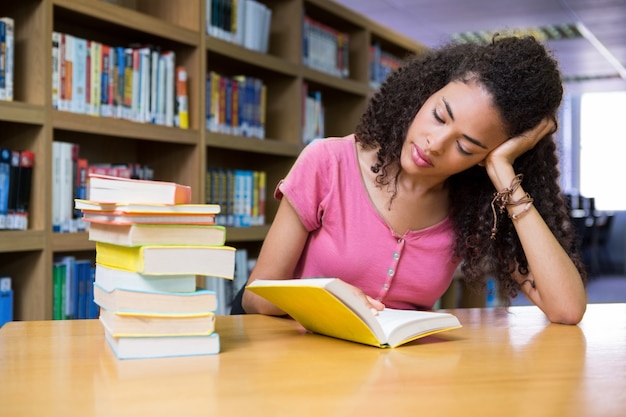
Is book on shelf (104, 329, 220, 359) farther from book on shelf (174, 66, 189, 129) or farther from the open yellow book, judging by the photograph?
book on shelf (174, 66, 189, 129)

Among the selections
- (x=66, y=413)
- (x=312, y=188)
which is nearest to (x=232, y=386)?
(x=66, y=413)

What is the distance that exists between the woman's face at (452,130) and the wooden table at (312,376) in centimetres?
34

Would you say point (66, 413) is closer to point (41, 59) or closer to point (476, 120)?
point (476, 120)

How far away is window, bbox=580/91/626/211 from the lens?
10.4 m

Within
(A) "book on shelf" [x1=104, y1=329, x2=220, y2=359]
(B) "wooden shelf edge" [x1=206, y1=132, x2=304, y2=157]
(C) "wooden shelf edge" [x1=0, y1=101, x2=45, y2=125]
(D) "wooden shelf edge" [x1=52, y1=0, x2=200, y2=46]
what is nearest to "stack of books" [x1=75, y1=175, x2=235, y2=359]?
(A) "book on shelf" [x1=104, y1=329, x2=220, y2=359]

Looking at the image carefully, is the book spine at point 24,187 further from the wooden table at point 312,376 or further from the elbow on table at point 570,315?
the elbow on table at point 570,315

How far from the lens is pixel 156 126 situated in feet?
8.39

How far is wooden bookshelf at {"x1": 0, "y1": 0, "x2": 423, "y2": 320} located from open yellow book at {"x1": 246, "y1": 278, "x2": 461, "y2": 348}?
129 cm

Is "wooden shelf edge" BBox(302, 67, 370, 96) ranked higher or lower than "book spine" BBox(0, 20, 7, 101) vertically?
higher

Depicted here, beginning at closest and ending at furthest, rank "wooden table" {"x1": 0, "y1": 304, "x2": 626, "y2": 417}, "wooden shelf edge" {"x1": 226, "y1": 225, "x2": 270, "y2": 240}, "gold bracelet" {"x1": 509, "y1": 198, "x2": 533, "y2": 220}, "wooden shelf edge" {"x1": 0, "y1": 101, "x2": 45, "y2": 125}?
1. "wooden table" {"x1": 0, "y1": 304, "x2": 626, "y2": 417}
2. "gold bracelet" {"x1": 509, "y1": 198, "x2": 533, "y2": 220}
3. "wooden shelf edge" {"x1": 0, "y1": 101, "x2": 45, "y2": 125}
4. "wooden shelf edge" {"x1": 226, "y1": 225, "x2": 270, "y2": 240}

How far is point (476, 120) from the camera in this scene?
52.6 inches

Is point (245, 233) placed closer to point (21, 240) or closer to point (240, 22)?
point (240, 22)

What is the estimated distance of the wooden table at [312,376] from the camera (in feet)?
2.48

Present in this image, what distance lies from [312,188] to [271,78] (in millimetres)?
2013
